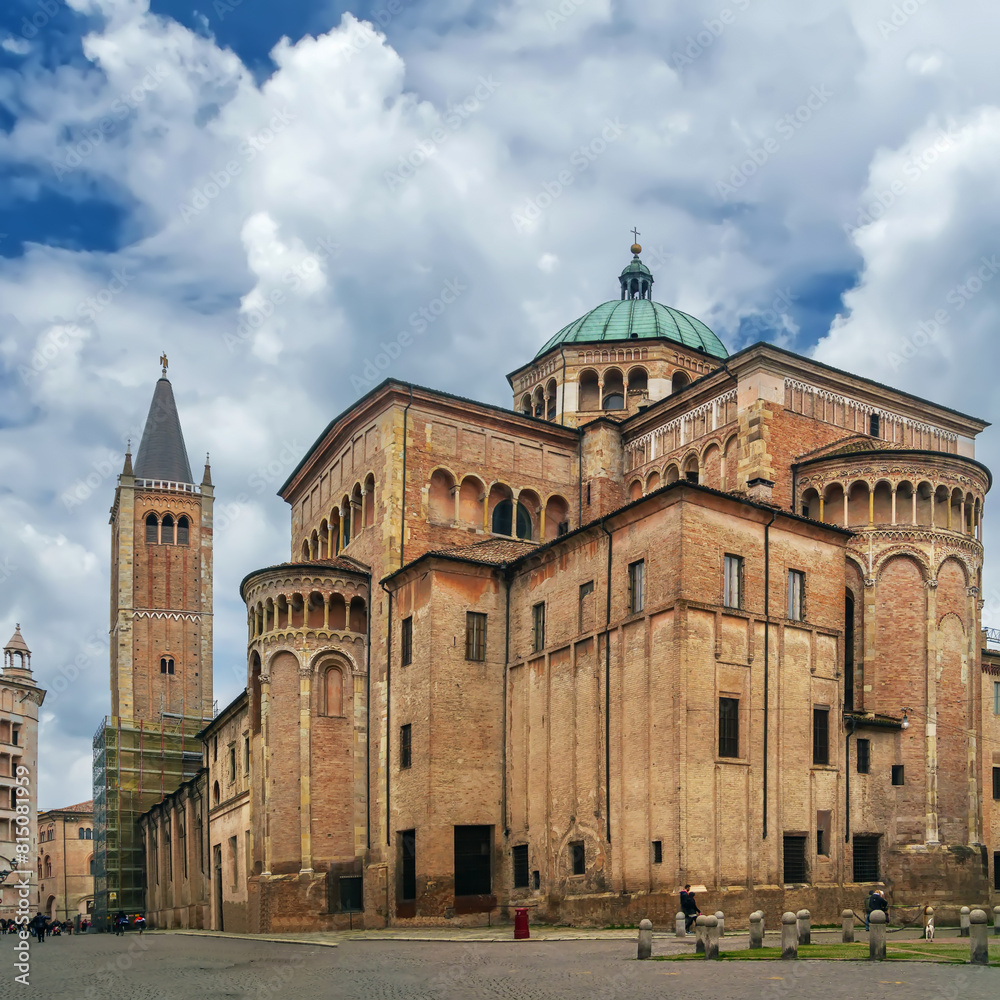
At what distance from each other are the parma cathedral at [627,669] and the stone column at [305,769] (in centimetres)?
12

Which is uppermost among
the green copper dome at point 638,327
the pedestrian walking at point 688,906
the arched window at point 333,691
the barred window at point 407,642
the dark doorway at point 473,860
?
the green copper dome at point 638,327

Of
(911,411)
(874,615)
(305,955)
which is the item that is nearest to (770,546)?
(874,615)

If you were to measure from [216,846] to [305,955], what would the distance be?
80.6ft

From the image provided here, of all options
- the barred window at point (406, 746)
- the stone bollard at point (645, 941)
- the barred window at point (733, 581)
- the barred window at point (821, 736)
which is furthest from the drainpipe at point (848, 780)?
the stone bollard at point (645, 941)

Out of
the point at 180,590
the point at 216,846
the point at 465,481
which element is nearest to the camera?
the point at 465,481

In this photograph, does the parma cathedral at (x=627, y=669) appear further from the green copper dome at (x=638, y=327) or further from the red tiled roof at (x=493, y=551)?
the green copper dome at (x=638, y=327)

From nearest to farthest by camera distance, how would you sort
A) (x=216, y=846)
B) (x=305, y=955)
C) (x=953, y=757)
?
1. (x=305, y=955)
2. (x=953, y=757)
3. (x=216, y=846)

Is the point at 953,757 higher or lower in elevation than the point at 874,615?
lower

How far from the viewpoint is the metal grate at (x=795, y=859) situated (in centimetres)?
3412

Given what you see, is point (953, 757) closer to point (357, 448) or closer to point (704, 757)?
point (704, 757)

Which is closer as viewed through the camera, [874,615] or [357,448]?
[874,615]

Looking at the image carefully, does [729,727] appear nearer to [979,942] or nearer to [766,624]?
[766,624]

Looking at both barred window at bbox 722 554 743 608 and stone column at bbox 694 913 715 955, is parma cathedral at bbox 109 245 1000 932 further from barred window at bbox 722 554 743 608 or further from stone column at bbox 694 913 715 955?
stone column at bbox 694 913 715 955

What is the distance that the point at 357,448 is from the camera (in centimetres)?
4691
